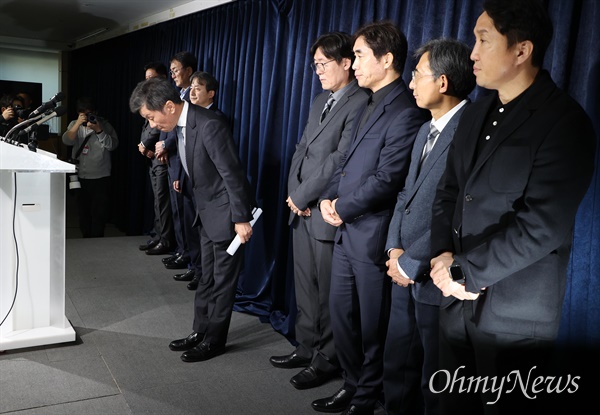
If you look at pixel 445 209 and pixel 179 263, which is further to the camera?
pixel 179 263

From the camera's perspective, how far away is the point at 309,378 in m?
2.66

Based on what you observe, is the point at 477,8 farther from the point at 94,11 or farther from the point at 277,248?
the point at 94,11

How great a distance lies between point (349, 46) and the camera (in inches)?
107

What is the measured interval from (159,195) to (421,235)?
343 cm

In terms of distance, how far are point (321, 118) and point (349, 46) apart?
360 mm

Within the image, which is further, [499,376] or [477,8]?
[477,8]

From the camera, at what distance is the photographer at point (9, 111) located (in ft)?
15.4

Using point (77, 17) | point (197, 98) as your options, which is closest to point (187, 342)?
point (197, 98)

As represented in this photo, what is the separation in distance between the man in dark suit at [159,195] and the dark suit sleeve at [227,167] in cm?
223

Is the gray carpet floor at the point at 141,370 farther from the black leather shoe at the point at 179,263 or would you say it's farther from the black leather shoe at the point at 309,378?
the black leather shoe at the point at 179,263

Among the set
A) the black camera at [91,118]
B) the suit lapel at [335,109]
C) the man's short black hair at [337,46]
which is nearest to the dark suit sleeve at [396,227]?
the suit lapel at [335,109]

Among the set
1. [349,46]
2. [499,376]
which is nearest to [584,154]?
[499,376]

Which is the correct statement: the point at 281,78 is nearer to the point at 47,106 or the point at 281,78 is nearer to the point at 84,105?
the point at 47,106

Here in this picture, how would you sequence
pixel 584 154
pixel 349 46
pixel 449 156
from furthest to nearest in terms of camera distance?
1. pixel 349 46
2. pixel 449 156
3. pixel 584 154
